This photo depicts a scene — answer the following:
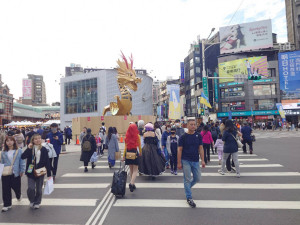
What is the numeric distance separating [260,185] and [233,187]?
79 centimetres

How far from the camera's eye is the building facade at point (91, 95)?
45.0 metres

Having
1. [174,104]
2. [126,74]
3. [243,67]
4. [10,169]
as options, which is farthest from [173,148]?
[243,67]

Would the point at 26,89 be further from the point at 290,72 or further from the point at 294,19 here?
the point at 294,19

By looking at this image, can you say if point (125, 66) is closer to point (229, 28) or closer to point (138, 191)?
point (138, 191)

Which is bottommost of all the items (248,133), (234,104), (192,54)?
(248,133)

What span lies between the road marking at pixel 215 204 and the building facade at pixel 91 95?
4072cm

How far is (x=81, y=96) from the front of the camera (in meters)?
47.0

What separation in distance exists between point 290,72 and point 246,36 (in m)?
12.6

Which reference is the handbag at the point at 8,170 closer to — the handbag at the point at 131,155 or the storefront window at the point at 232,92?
the handbag at the point at 131,155

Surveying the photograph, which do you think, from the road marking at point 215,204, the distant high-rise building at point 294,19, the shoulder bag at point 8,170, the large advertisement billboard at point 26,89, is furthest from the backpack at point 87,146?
the large advertisement billboard at point 26,89

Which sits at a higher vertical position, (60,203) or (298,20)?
(298,20)

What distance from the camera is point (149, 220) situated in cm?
402

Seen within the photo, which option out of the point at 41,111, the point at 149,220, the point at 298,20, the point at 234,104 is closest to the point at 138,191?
Result: the point at 149,220

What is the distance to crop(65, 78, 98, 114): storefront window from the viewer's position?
151 ft
